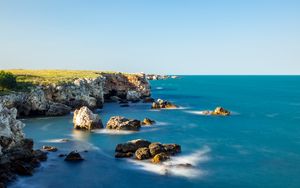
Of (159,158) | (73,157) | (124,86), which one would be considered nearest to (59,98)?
(124,86)

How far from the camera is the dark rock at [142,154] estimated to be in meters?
49.3

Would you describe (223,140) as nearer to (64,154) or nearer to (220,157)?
(220,157)

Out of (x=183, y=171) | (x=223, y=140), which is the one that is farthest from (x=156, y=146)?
(x=223, y=140)

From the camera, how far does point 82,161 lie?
49688 millimetres

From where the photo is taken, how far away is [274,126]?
81.6 m

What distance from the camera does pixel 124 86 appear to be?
5502 inches

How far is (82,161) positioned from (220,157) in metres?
18.7

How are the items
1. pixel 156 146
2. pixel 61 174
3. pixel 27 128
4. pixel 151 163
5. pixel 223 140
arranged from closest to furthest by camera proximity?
1. pixel 61 174
2. pixel 151 163
3. pixel 156 146
4. pixel 223 140
5. pixel 27 128

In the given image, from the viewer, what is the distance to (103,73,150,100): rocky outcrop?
5349 inches

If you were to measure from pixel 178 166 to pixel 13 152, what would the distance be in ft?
63.0

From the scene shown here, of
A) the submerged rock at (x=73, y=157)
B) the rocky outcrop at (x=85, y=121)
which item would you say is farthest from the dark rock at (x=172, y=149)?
the rocky outcrop at (x=85, y=121)

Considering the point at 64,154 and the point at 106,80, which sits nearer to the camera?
the point at 64,154

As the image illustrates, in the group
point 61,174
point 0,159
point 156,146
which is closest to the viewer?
point 0,159

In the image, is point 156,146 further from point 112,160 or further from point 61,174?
point 61,174
